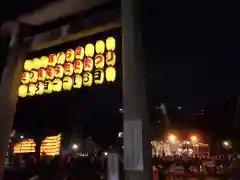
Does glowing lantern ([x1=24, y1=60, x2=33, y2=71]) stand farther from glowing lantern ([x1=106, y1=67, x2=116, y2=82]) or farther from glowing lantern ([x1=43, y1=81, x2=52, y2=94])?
glowing lantern ([x1=106, y1=67, x2=116, y2=82])

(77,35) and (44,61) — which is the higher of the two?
(77,35)

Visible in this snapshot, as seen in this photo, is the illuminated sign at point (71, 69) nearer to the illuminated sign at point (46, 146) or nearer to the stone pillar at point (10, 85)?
the stone pillar at point (10, 85)

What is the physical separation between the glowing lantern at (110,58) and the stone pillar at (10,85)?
13.3 feet

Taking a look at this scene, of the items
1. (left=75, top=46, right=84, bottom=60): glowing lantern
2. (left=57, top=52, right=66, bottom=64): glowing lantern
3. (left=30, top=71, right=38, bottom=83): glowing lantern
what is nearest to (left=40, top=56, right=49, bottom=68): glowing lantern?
(left=30, top=71, right=38, bottom=83): glowing lantern

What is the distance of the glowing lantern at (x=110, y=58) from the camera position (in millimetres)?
10312

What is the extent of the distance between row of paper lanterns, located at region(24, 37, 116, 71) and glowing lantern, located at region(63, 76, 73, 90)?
2.54ft

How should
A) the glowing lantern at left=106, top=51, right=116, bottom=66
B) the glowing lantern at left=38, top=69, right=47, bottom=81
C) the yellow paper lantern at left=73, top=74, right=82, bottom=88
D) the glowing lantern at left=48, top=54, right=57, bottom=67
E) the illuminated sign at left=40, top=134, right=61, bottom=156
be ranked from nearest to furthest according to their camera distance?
the glowing lantern at left=106, top=51, right=116, bottom=66 < the yellow paper lantern at left=73, top=74, right=82, bottom=88 < the glowing lantern at left=48, top=54, right=57, bottom=67 < the glowing lantern at left=38, top=69, right=47, bottom=81 < the illuminated sign at left=40, top=134, right=61, bottom=156

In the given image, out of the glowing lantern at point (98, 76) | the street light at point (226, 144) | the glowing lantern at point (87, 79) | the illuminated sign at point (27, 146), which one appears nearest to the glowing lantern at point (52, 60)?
the glowing lantern at point (87, 79)

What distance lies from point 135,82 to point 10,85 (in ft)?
20.2

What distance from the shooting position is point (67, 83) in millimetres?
11305

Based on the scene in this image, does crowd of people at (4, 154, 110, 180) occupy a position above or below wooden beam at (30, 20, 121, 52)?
below

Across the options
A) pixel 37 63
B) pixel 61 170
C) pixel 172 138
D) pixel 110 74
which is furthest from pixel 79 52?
pixel 172 138

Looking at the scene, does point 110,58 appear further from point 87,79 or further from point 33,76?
point 33,76

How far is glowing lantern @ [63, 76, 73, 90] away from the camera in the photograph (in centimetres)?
1123
